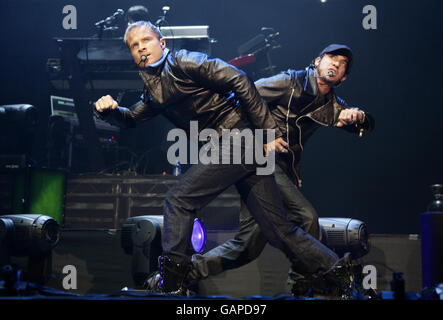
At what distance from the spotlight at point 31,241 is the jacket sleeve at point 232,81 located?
1.75 meters

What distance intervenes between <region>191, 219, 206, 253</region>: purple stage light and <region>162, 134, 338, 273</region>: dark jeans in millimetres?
755

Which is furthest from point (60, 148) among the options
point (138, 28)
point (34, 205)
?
point (138, 28)

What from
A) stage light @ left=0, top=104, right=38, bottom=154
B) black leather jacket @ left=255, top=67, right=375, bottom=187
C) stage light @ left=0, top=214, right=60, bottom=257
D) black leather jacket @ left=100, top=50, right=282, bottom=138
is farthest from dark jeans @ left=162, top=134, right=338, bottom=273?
stage light @ left=0, top=104, right=38, bottom=154

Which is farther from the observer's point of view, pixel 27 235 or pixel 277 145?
pixel 27 235

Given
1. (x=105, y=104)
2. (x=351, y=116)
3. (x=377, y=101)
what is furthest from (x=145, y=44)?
(x=377, y=101)

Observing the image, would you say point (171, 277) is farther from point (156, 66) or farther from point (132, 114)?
point (156, 66)

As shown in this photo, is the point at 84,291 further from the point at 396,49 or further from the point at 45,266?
the point at 396,49

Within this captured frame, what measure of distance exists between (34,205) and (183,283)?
97.0 inches

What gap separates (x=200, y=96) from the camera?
116 inches

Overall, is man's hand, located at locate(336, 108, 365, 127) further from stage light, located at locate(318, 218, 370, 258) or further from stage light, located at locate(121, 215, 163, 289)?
stage light, located at locate(121, 215, 163, 289)

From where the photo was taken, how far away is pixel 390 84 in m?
7.06

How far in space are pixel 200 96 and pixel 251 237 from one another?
3.69 ft

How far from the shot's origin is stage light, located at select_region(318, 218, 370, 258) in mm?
3840

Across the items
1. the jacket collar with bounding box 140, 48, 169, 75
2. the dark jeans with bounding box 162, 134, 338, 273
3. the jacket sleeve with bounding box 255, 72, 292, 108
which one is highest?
the jacket collar with bounding box 140, 48, 169, 75
